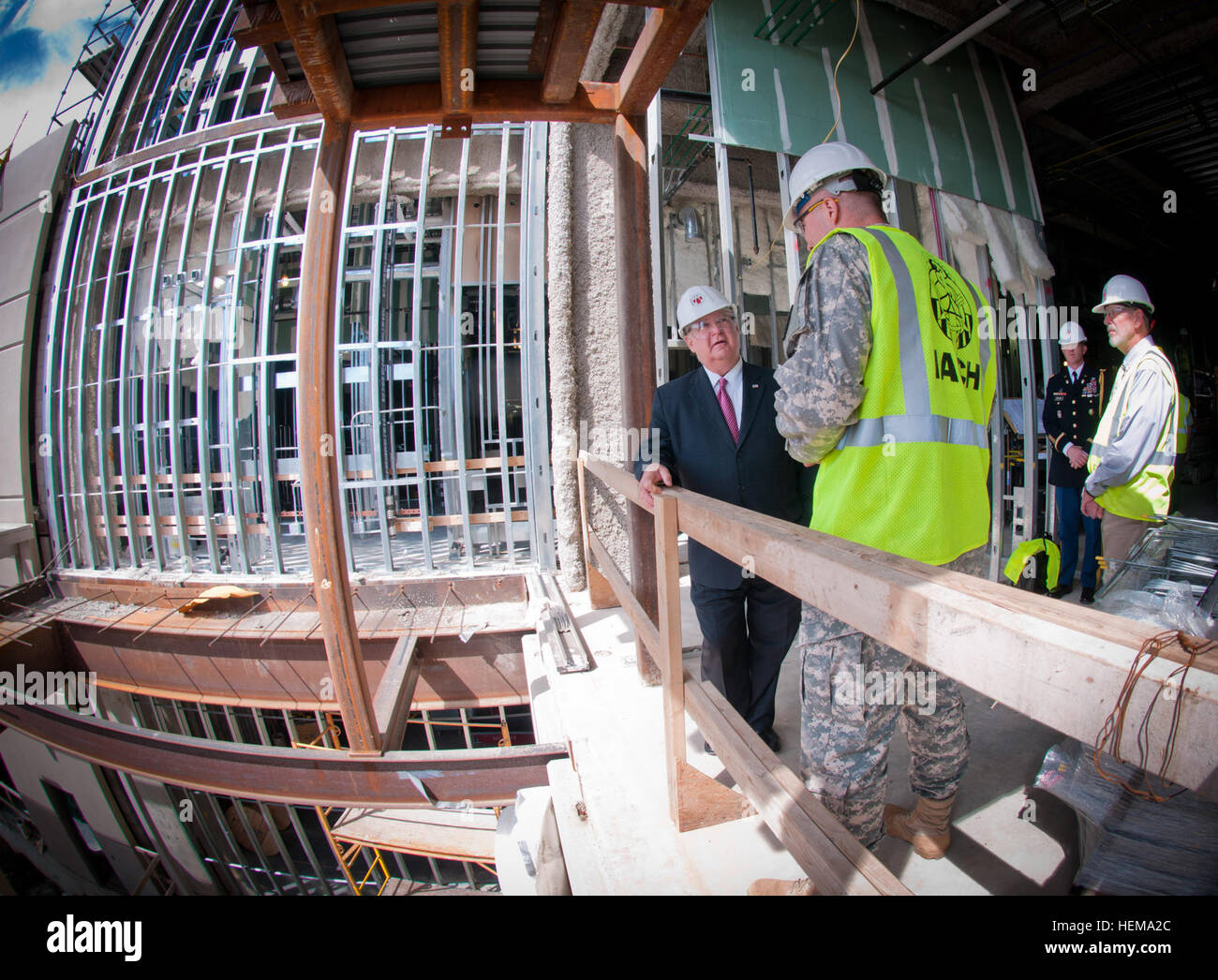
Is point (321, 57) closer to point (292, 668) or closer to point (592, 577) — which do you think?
point (592, 577)

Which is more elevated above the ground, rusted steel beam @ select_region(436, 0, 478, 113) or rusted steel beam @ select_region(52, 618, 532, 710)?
rusted steel beam @ select_region(436, 0, 478, 113)

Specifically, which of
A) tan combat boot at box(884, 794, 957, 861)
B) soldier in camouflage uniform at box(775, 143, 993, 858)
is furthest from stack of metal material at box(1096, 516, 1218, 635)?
tan combat boot at box(884, 794, 957, 861)

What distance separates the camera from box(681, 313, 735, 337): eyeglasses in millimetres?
2600

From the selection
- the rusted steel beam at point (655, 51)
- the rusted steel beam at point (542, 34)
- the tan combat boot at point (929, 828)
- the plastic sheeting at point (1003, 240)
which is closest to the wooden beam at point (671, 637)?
the tan combat boot at point (929, 828)

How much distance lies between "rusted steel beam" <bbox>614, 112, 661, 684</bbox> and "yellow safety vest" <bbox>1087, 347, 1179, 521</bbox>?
3.21 meters

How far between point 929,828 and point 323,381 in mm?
3345

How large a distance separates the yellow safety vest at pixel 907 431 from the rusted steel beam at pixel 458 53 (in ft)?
6.38

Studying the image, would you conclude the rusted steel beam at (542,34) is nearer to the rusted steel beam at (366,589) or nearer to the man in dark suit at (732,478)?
the man in dark suit at (732,478)

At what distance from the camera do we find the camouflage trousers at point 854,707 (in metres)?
1.49

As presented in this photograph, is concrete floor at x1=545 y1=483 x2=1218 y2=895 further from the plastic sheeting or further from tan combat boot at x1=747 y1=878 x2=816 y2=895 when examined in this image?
the plastic sheeting

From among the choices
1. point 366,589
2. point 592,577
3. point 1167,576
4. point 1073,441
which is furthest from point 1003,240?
point 366,589

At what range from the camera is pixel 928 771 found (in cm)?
172

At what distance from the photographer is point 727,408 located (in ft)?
8.57
